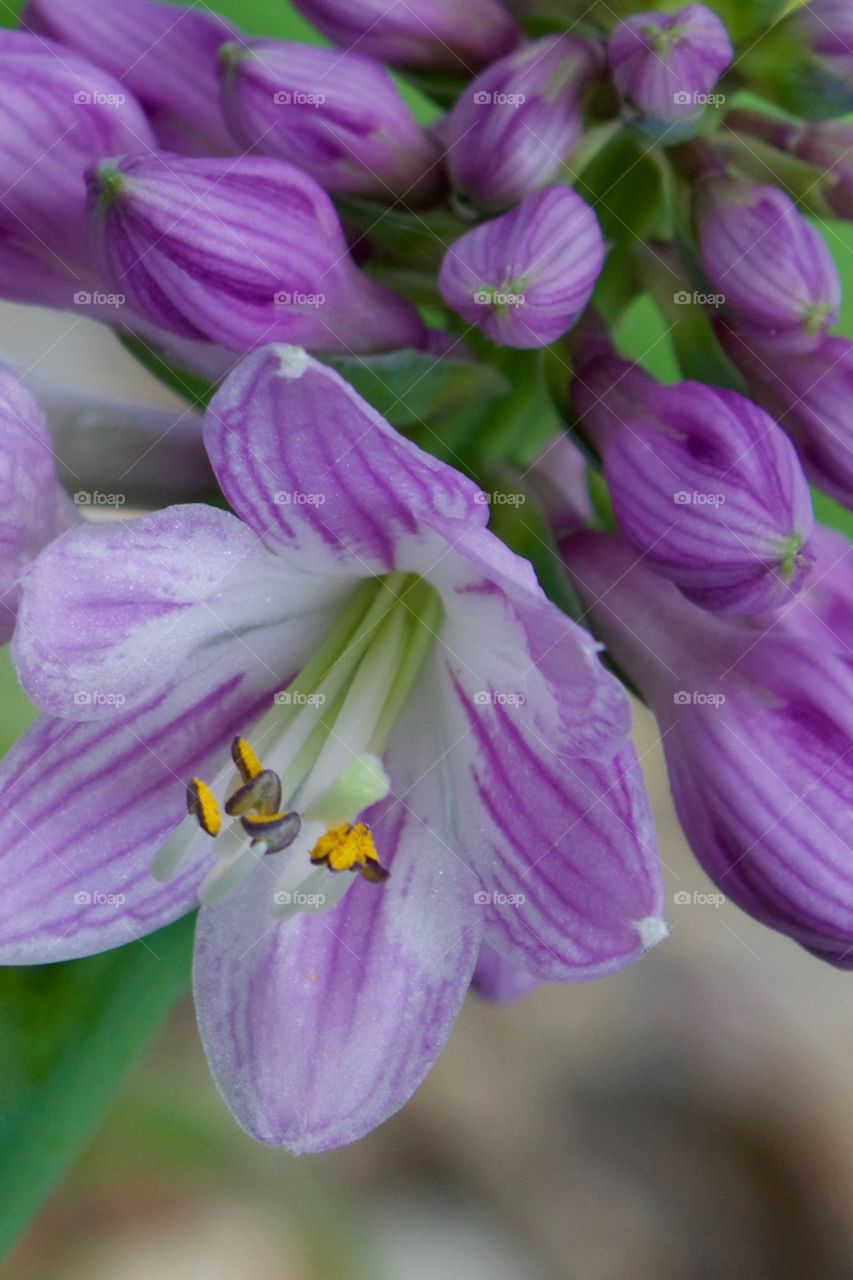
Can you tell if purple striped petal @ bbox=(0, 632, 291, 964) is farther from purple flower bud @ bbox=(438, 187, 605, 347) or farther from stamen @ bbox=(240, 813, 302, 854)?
purple flower bud @ bbox=(438, 187, 605, 347)

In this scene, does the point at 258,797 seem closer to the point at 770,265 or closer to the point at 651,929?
the point at 651,929

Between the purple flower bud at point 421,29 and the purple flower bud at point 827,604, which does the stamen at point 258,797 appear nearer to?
the purple flower bud at point 827,604

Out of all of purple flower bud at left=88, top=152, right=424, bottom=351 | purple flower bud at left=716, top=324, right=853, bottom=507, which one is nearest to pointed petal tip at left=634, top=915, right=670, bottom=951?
purple flower bud at left=716, top=324, right=853, bottom=507

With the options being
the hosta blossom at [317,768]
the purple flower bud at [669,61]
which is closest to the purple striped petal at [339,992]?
the hosta blossom at [317,768]

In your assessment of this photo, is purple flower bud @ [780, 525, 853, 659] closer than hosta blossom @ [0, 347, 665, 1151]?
No

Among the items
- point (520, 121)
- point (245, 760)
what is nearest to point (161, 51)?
point (520, 121)
